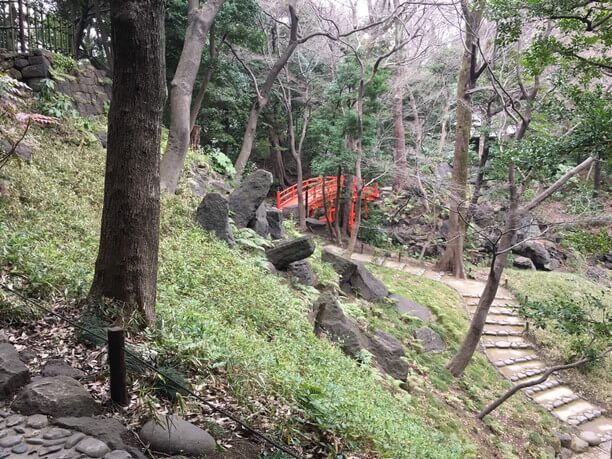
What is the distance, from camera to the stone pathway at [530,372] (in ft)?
32.5

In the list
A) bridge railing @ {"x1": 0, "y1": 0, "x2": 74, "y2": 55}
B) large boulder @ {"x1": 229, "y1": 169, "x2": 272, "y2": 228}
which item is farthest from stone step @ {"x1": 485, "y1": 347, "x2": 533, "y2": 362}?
bridge railing @ {"x1": 0, "y1": 0, "x2": 74, "y2": 55}

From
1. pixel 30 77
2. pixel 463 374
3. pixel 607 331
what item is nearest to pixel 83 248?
pixel 30 77

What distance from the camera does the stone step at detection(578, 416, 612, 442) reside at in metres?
9.80

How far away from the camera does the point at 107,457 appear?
2.49 meters

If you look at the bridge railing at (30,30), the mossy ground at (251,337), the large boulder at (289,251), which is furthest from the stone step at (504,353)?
the bridge railing at (30,30)

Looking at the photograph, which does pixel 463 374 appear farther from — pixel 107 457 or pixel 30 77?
pixel 30 77

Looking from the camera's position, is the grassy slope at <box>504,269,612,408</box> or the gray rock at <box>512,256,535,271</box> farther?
the gray rock at <box>512,256,535,271</box>

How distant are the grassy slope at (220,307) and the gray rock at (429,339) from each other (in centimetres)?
377

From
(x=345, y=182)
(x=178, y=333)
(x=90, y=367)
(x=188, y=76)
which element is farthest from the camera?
(x=345, y=182)

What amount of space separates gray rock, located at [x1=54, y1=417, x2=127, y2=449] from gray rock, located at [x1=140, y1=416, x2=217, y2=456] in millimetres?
168

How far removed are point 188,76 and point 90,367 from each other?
Result: 721 cm

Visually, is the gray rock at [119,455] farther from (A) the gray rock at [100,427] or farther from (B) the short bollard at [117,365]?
(B) the short bollard at [117,365]

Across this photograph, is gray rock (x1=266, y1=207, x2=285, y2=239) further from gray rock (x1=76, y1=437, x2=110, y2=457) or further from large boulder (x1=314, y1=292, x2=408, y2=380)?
gray rock (x1=76, y1=437, x2=110, y2=457)

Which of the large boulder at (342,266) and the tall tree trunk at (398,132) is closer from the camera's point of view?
the large boulder at (342,266)
